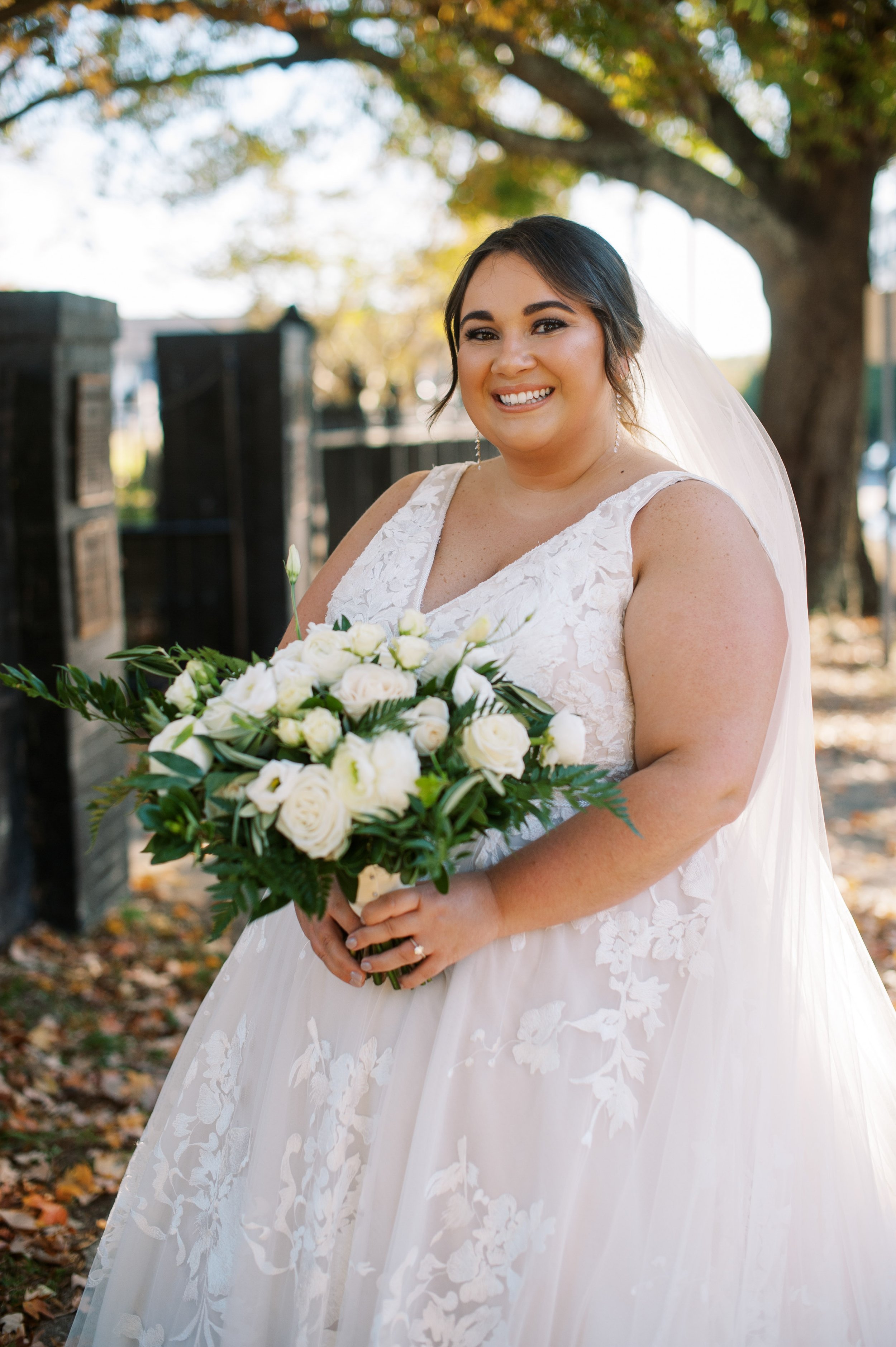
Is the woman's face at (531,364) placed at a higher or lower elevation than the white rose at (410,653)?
higher

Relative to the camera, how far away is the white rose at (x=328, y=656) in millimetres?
1869

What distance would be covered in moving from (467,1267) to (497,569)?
1.36 metres

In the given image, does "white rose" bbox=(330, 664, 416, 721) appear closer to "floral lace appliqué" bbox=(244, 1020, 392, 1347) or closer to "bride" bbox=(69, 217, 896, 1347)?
"bride" bbox=(69, 217, 896, 1347)

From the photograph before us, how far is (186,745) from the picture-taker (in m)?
1.74

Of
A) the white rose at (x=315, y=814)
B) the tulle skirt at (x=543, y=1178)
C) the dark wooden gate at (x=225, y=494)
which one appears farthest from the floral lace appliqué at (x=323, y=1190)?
the dark wooden gate at (x=225, y=494)

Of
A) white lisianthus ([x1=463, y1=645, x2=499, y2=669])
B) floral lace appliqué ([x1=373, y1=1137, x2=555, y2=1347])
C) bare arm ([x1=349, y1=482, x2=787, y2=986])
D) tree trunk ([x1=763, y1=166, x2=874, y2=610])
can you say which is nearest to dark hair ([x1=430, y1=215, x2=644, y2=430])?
bare arm ([x1=349, y1=482, x2=787, y2=986])

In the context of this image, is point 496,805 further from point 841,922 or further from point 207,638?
point 207,638

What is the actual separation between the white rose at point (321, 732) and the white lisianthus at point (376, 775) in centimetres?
3

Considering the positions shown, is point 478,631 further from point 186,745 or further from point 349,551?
point 349,551

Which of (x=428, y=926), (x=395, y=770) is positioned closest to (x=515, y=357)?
(x=395, y=770)

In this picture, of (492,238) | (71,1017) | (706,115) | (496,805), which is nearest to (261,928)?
(496,805)

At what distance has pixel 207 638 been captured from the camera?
363 inches

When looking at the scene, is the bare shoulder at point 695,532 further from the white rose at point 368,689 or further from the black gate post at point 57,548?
the black gate post at point 57,548

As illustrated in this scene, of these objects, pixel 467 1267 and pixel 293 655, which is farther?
pixel 467 1267
